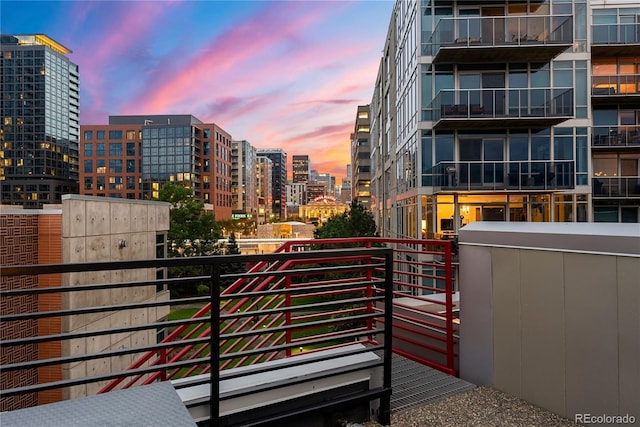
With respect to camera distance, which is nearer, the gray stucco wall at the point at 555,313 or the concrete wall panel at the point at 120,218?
the gray stucco wall at the point at 555,313

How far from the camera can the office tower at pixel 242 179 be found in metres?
121

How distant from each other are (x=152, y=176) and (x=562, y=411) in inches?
3866

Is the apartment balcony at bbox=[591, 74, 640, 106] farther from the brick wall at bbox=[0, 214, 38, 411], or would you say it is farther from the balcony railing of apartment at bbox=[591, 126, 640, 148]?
the brick wall at bbox=[0, 214, 38, 411]

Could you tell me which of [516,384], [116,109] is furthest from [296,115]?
[516,384]

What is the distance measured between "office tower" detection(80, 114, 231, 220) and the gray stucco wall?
303 feet

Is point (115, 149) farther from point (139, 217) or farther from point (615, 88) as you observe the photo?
point (615, 88)

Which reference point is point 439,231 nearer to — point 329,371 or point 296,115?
point 329,371

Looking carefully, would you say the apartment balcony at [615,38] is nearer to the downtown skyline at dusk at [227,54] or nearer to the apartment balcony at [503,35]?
the apartment balcony at [503,35]

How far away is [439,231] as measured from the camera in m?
17.2

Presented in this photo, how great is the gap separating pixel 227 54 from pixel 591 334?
4333 cm

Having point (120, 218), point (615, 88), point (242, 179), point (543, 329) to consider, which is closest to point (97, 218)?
point (120, 218)

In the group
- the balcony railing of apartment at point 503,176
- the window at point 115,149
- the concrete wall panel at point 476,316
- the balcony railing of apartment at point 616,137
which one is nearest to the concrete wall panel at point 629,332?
the concrete wall panel at point 476,316

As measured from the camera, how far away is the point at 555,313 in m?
2.85

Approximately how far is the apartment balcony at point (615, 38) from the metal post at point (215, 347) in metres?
24.3
